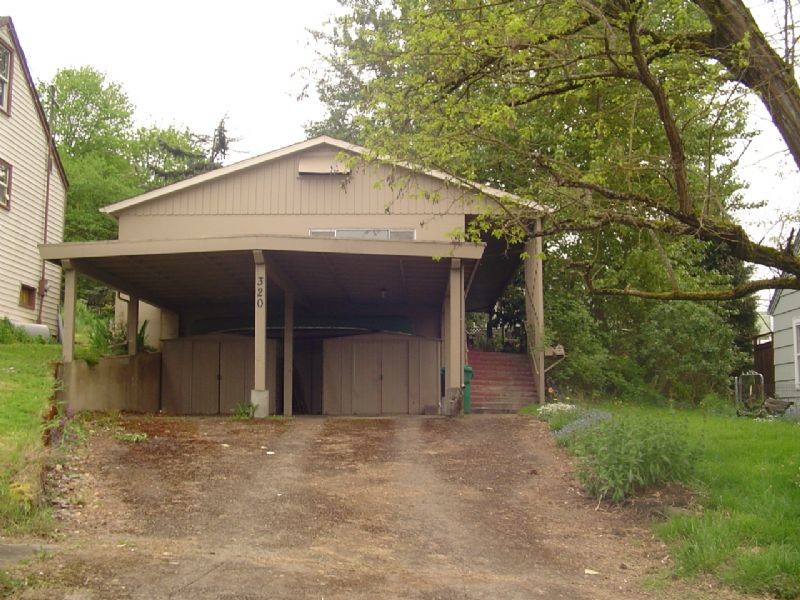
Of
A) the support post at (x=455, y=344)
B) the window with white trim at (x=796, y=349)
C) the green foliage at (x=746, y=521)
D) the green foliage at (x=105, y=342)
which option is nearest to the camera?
the green foliage at (x=746, y=521)

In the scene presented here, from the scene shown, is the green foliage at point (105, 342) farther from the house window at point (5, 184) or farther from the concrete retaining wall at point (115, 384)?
the house window at point (5, 184)

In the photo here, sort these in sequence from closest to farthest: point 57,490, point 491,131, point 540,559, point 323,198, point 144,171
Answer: point 540,559 < point 57,490 < point 491,131 < point 323,198 < point 144,171

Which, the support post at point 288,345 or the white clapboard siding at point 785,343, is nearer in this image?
the white clapboard siding at point 785,343

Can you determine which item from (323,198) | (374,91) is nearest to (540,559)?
(374,91)

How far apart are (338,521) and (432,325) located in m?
13.3

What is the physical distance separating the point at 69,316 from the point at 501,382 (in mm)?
9669

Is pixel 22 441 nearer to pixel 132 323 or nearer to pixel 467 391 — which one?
pixel 132 323

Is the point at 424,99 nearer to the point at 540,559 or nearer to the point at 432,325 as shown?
the point at 540,559

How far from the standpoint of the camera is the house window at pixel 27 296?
21.7 m

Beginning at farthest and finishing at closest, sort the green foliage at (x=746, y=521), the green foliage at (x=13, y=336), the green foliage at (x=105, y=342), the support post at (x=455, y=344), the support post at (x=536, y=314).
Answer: the green foliage at (x=13, y=336)
the support post at (x=536, y=314)
the green foliage at (x=105, y=342)
the support post at (x=455, y=344)
the green foliage at (x=746, y=521)

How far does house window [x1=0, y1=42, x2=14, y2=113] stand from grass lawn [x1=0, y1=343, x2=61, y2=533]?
8.47m

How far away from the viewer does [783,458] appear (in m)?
9.51

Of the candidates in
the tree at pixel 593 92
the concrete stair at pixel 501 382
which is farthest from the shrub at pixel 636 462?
the concrete stair at pixel 501 382

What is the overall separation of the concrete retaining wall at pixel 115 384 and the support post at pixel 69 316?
0.22 m
